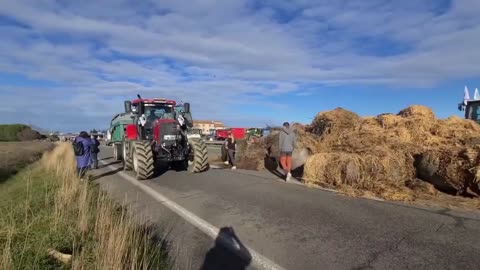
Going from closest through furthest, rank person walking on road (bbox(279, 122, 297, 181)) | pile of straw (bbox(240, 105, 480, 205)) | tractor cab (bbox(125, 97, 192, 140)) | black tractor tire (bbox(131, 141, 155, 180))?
pile of straw (bbox(240, 105, 480, 205)) < person walking on road (bbox(279, 122, 297, 181)) < black tractor tire (bbox(131, 141, 155, 180)) < tractor cab (bbox(125, 97, 192, 140))

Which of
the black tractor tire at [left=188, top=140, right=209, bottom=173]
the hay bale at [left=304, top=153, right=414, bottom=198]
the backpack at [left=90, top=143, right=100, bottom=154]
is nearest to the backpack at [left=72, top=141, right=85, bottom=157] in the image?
the backpack at [left=90, top=143, right=100, bottom=154]

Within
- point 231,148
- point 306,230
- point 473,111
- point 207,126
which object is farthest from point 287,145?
point 207,126

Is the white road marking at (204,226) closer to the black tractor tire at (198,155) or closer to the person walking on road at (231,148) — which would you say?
the black tractor tire at (198,155)

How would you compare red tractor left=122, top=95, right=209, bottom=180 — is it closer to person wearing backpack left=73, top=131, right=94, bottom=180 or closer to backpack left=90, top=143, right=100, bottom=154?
backpack left=90, top=143, right=100, bottom=154

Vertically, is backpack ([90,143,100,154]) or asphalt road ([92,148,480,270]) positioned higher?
backpack ([90,143,100,154])

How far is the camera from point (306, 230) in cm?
655

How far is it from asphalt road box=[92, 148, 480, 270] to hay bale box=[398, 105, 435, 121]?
14.6 ft

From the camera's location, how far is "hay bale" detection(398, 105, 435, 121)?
12125mm

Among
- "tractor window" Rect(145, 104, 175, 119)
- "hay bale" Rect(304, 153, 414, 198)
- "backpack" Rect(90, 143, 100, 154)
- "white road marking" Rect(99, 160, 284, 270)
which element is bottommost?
"white road marking" Rect(99, 160, 284, 270)

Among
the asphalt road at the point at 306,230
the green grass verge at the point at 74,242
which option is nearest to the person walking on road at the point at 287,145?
the asphalt road at the point at 306,230

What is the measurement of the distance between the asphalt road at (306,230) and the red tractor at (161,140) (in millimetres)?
2967

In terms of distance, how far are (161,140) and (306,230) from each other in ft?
28.9

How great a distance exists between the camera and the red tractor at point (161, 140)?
1344 cm

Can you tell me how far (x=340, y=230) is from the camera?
6.46 m
